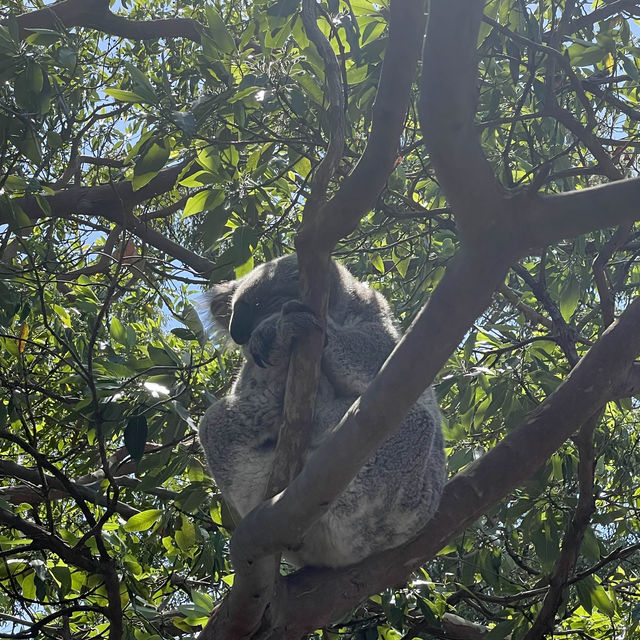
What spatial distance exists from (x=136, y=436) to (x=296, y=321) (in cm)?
70

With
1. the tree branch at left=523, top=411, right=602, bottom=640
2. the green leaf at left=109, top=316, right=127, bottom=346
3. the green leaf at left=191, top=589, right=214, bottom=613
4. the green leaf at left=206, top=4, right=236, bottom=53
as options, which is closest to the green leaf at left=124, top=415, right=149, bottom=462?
the green leaf at left=109, top=316, right=127, bottom=346

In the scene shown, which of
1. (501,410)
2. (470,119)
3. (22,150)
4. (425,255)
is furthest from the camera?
(425,255)

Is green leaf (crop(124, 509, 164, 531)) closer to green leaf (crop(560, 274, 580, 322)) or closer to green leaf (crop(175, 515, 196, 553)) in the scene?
green leaf (crop(175, 515, 196, 553))

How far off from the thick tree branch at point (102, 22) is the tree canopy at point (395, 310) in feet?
3.00

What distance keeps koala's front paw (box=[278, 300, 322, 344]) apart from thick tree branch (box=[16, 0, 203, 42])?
282 centimetres

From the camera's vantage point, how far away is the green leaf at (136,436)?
2748 millimetres

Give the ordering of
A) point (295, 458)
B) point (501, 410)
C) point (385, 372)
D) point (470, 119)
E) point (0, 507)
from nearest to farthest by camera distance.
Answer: point (470, 119), point (385, 372), point (295, 458), point (0, 507), point (501, 410)

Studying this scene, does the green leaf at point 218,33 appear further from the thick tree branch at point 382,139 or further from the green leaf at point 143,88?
the thick tree branch at point 382,139

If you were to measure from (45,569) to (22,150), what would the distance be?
178cm

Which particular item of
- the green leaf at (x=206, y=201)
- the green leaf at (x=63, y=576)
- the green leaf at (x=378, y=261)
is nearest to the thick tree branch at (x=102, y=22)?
the green leaf at (x=378, y=261)

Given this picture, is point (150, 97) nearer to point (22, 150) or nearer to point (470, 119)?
point (22, 150)

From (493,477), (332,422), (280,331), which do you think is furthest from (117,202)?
(493,477)

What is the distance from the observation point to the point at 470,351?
153 inches

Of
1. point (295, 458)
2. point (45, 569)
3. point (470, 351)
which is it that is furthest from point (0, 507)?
point (470, 351)
